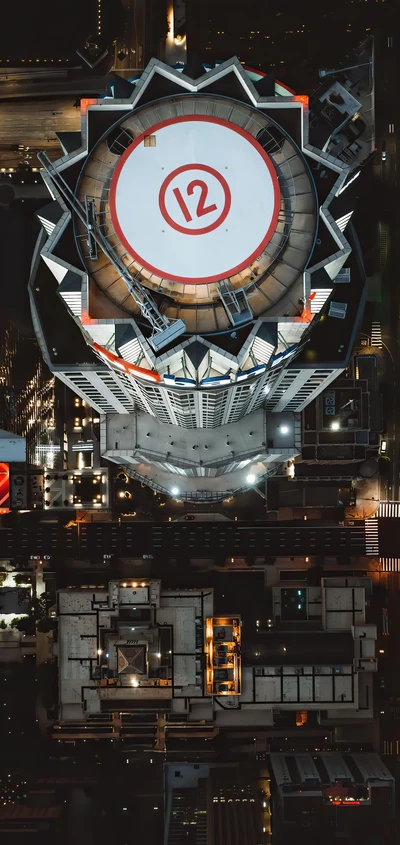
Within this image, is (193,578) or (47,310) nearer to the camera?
(47,310)

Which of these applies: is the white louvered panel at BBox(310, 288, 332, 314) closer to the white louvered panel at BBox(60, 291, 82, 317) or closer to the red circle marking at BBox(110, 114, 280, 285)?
the red circle marking at BBox(110, 114, 280, 285)

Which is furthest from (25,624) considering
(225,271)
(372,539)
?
(225,271)

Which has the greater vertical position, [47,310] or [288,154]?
[288,154]

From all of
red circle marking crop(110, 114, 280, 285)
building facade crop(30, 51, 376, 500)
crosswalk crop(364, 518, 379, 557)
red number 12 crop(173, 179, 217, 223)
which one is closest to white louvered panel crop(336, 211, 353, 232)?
building facade crop(30, 51, 376, 500)

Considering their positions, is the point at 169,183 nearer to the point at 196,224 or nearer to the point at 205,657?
the point at 196,224

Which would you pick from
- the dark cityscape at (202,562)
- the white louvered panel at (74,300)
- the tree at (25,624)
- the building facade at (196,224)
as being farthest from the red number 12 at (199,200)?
the tree at (25,624)

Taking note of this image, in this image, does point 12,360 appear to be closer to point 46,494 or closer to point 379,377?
point 46,494

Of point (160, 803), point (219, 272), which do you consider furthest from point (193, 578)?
point (219, 272)

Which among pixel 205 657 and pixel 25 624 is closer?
pixel 205 657

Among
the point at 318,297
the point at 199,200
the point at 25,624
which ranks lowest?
the point at 25,624
